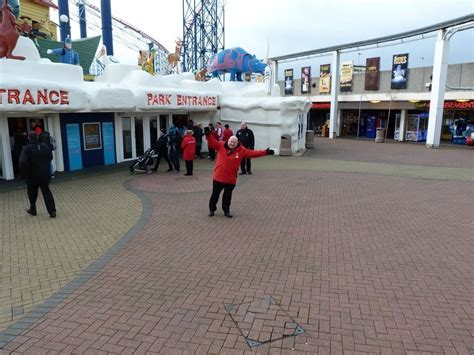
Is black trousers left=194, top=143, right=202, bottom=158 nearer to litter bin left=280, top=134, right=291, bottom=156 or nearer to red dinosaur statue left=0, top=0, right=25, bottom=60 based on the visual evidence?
litter bin left=280, top=134, right=291, bottom=156

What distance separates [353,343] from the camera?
330 centimetres

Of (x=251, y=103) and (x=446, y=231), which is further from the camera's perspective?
(x=251, y=103)

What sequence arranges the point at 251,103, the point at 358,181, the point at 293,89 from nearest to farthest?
the point at 358,181 → the point at 251,103 → the point at 293,89

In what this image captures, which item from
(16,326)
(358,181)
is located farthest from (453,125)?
(16,326)

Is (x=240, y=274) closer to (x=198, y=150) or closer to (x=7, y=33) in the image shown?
(x=7, y=33)

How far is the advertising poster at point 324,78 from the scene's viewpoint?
29062 millimetres

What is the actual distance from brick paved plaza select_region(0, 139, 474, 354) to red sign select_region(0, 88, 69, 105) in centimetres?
235

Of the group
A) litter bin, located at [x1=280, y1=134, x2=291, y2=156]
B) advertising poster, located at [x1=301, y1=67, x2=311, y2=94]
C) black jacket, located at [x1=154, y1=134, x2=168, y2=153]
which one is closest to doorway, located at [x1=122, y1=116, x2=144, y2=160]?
black jacket, located at [x1=154, y1=134, x2=168, y2=153]

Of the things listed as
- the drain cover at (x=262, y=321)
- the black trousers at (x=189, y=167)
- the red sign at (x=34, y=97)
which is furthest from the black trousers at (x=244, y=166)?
the drain cover at (x=262, y=321)

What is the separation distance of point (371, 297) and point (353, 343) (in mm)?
951

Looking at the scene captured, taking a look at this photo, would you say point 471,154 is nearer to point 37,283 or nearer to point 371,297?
point 371,297

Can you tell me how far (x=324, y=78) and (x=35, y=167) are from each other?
86.1ft

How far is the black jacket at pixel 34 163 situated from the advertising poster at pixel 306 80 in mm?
26917

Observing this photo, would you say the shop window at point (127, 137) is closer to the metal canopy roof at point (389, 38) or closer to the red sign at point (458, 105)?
the metal canopy roof at point (389, 38)
